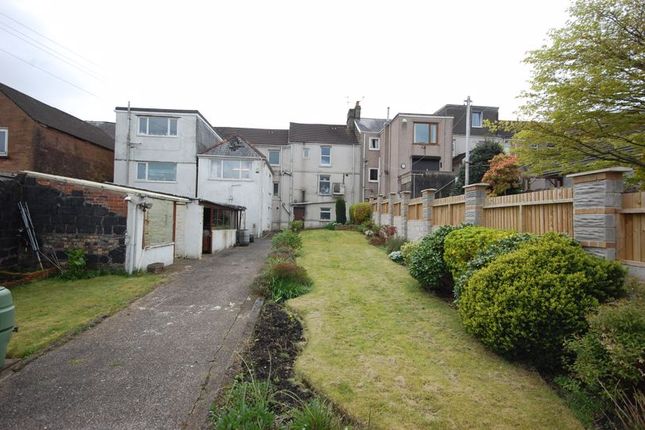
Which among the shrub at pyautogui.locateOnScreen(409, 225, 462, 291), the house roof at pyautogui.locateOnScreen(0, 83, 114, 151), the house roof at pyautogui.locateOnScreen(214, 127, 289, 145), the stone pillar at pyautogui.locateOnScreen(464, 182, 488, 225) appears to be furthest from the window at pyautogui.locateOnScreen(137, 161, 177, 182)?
the stone pillar at pyautogui.locateOnScreen(464, 182, 488, 225)

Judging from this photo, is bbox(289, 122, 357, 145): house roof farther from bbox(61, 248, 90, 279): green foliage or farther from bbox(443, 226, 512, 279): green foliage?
bbox(443, 226, 512, 279): green foliage

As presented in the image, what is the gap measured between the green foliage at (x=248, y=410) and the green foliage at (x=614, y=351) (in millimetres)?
3029

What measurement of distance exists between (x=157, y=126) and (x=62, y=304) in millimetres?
18518

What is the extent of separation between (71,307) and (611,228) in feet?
31.1

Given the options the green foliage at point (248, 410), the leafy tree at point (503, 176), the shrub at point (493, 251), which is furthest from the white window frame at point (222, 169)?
the green foliage at point (248, 410)

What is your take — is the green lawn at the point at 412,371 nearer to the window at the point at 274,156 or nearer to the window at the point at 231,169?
the window at the point at 231,169

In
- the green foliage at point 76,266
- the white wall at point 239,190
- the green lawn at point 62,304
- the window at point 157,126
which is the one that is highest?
the window at point 157,126

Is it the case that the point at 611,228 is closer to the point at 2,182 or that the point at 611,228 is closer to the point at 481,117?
the point at 2,182

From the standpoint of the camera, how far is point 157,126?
23016 millimetres

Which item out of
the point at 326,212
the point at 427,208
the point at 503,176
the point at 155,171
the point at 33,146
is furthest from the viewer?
the point at 326,212

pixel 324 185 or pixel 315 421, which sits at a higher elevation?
pixel 324 185

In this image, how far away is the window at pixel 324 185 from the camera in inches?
1235

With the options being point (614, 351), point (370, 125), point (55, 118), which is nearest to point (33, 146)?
point (55, 118)

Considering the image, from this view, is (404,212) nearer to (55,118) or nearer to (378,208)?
(378,208)
